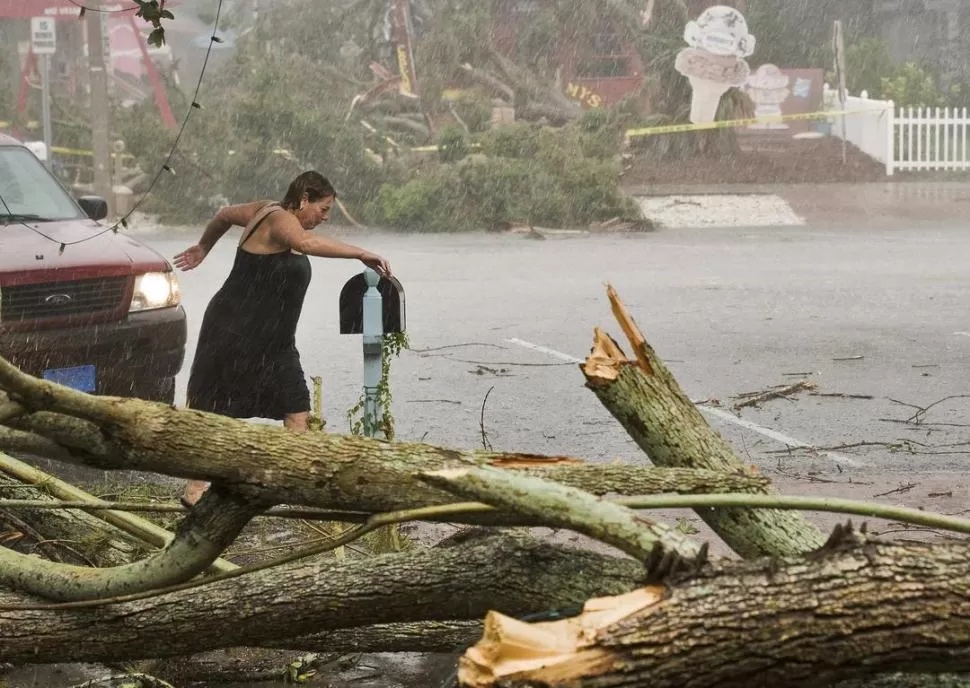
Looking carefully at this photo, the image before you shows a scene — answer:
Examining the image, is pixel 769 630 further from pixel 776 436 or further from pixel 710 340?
pixel 710 340

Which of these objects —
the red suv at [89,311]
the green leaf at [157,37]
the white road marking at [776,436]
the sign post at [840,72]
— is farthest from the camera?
the sign post at [840,72]

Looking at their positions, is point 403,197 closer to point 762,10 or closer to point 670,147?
point 670,147

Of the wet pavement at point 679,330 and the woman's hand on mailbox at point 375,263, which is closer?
the woman's hand on mailbox at point 375,263

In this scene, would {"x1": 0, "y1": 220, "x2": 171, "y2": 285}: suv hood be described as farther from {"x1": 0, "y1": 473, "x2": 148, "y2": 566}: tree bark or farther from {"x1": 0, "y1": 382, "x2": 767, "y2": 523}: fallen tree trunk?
{"x1": 0, "y1": 382, "x2": 767, "y2": 523}: fallen tree trunk

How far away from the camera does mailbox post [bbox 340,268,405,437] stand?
18.6 feet

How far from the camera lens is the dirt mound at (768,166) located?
1014 inches

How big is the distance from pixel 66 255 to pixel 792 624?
5143mm

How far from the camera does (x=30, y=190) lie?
25.7 feet

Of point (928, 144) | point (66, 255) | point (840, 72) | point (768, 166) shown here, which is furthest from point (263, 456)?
point (840, 72)

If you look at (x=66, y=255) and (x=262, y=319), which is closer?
(x=262, y=319)

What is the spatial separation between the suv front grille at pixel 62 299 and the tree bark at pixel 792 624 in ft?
15.5

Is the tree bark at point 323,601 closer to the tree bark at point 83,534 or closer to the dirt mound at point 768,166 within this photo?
the tree bark at point 83,534

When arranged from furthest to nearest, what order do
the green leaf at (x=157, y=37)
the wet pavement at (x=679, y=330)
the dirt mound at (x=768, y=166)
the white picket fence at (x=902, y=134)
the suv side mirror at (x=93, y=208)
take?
1. the white picket fence at (x=902, y=134)
2. the dirt mound at (x=768, y=166)
3. the wet pavement at (x=679, y=330)
4. the suv side mirror at (x=93, y=208)
5. the green leaf at (x=157, y=37)

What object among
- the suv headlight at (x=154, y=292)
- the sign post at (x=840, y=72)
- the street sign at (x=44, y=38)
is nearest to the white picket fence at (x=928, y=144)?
the sign post at (x=840, y=72)
